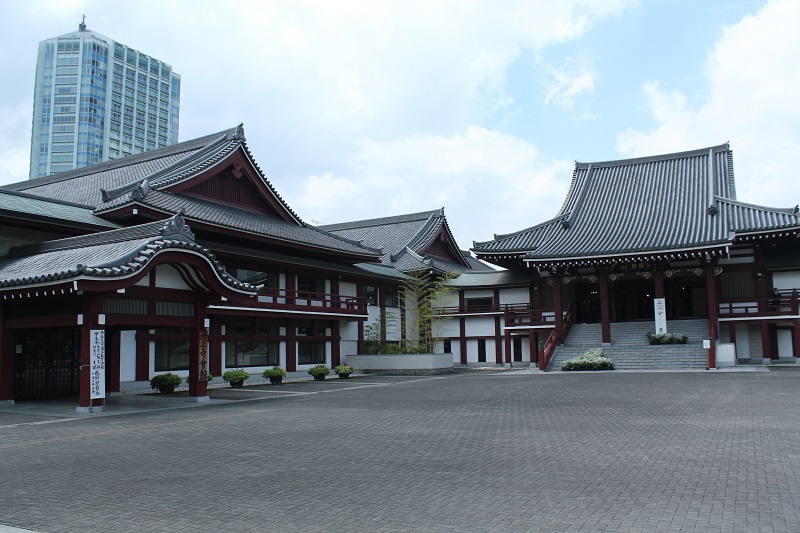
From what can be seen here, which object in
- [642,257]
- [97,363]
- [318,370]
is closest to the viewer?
[97,363]

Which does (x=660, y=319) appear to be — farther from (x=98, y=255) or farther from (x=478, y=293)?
(x=98, y=255)

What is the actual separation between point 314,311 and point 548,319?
45.0 feet

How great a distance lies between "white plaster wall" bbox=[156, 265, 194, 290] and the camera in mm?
17844

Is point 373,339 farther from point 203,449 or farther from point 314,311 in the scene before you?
point 203,449

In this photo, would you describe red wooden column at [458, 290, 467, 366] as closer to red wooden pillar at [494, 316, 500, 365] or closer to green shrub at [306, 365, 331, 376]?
red wooden pillar at [494, 316, 500, 365]

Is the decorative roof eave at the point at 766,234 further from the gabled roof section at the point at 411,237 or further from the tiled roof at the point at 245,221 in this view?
the gabled roof section at the point at 411,237

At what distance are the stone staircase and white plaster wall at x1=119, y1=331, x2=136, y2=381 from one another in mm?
19054

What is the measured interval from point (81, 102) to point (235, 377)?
10741cm

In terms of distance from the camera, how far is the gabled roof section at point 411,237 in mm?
44750

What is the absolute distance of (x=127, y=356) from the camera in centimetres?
2236

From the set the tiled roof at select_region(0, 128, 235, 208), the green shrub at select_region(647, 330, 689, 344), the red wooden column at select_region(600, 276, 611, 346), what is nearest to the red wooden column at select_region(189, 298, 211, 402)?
the tiled roof at select_region(0, 128, 235, 208)

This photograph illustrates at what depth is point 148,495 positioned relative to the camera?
7.60 m

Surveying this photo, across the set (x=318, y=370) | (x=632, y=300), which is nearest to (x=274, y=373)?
(x=318, y=370)

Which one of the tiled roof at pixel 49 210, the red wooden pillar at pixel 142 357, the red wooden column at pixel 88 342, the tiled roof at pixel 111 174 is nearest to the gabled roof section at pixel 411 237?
Answer: the tiled roof at pixel 111 174
